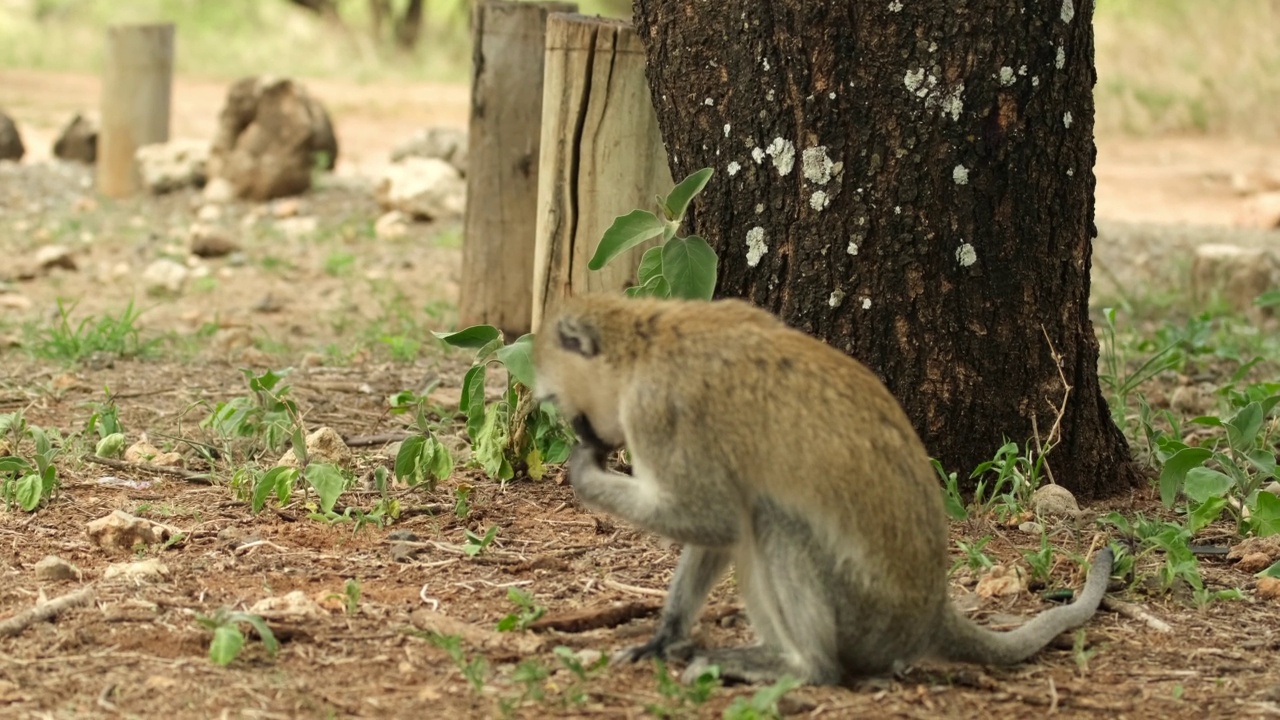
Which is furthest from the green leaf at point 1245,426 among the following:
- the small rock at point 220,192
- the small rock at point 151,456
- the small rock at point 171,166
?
the small rock at point 171,166

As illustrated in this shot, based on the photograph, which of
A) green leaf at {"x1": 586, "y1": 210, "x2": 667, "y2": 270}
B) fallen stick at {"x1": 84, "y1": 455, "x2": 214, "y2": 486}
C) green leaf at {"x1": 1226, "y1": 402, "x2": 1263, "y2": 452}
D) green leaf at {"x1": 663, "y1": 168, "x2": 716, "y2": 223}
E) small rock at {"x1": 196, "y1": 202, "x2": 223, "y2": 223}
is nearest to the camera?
green leaf at {"x1": 663, "y1": 168, "x2": 716, "y2": 223}

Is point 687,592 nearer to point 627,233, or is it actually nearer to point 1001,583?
point 1001,583

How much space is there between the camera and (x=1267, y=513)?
14.8 ft

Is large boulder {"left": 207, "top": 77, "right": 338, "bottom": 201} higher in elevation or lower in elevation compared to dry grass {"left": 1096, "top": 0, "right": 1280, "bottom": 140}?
lower

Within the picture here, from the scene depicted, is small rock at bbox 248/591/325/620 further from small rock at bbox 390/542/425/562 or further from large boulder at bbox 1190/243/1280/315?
large boulder at bbox 1190/243/1280/315

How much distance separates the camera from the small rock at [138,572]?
13.7ft

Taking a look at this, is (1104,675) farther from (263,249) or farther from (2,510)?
(263,249)

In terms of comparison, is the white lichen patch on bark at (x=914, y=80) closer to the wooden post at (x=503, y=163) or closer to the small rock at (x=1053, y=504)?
the small rock at (x=1053, y=504)

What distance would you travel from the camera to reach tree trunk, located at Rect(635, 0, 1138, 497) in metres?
4.55

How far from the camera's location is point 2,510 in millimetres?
4785

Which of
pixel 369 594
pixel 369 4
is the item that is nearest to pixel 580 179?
pixel 369 594

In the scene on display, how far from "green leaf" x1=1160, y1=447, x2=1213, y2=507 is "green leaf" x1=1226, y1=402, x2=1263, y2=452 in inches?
4.7

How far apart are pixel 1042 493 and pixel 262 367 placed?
148 inches

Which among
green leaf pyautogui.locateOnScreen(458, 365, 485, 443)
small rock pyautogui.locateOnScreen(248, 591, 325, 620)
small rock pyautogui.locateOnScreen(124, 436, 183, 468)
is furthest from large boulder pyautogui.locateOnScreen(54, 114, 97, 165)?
small rock pyautogui.locateOnScreen(248, 591, 325, 620)
